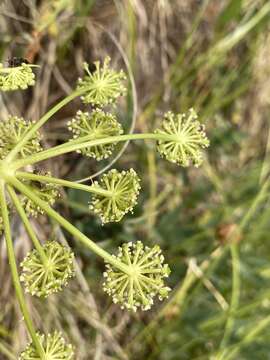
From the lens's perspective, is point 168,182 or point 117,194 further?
point 168,182

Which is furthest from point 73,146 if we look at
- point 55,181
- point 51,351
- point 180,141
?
point 51,351

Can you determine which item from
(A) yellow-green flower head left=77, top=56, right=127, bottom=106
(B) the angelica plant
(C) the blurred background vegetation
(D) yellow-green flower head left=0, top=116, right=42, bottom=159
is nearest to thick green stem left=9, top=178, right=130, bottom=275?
(B) the angelica plant

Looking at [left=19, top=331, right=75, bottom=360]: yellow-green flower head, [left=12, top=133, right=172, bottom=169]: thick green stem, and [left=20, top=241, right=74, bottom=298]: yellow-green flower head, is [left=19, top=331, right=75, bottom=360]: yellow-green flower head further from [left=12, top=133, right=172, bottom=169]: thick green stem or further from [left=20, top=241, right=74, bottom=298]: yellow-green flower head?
[left=12, top=133, right=172, bottom=169]: thick green stem

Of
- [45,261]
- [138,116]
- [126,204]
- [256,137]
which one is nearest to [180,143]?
[126,204]

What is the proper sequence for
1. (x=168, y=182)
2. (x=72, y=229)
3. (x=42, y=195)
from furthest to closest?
(x=168, y=182)
(x=42, y=195)
(x=72, y=229)

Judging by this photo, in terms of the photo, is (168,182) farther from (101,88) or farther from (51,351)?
(51,351)
